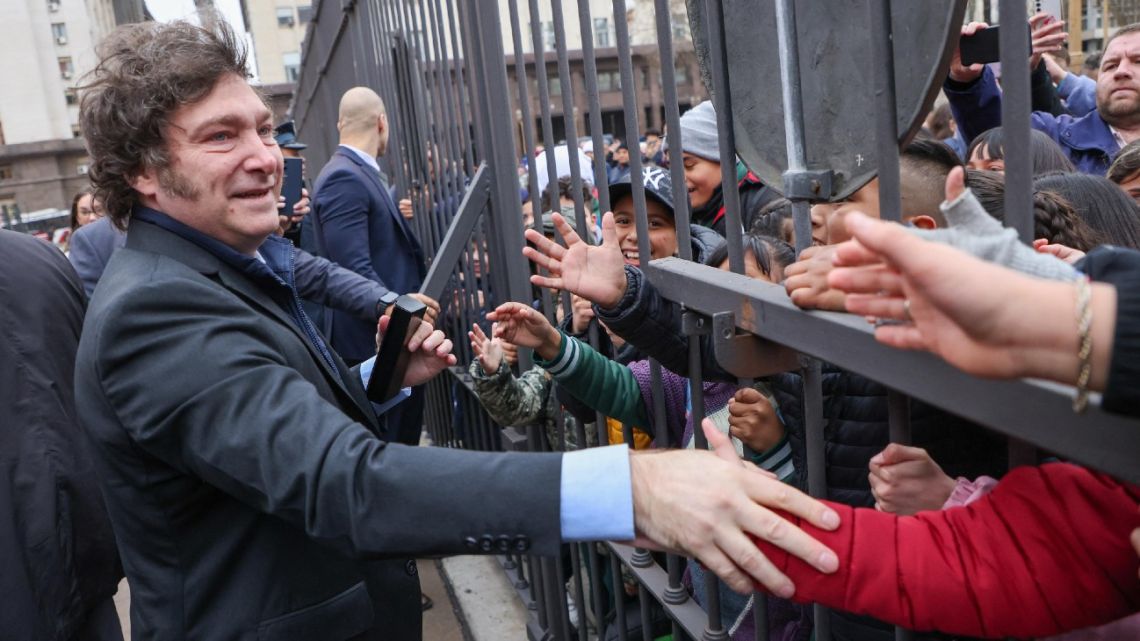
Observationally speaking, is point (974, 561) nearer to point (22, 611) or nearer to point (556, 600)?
point (556, 600)

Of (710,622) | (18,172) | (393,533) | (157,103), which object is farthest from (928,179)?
(18,172)

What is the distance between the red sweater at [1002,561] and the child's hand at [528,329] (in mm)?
1188

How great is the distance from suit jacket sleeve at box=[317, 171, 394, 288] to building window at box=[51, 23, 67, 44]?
7557 centimetres

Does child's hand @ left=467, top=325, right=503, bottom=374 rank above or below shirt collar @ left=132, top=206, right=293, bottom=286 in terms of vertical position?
below

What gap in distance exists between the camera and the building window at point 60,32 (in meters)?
66.2

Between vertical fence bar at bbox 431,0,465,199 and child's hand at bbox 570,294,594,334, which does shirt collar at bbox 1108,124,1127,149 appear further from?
vertical fence bar at bbox 431,0,465,199

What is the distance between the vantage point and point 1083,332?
32.9 inches

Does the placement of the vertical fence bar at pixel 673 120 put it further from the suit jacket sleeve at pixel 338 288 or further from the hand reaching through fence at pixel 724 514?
the suit jacket sleeve at pixel 338 288

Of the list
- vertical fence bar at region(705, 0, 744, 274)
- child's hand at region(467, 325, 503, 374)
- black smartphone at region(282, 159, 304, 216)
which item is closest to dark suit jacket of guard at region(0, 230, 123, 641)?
child's hand at region(467, 325, 503, 374)

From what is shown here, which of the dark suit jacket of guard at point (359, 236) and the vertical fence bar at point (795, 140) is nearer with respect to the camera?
the vertical fence bar at point (795, 140)

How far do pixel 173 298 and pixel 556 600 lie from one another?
1.91m

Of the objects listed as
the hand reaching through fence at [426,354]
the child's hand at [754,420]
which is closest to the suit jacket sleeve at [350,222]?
the hand reaching through fence at [426,354]

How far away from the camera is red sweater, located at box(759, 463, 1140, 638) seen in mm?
1069

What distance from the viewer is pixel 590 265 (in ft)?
6.43
